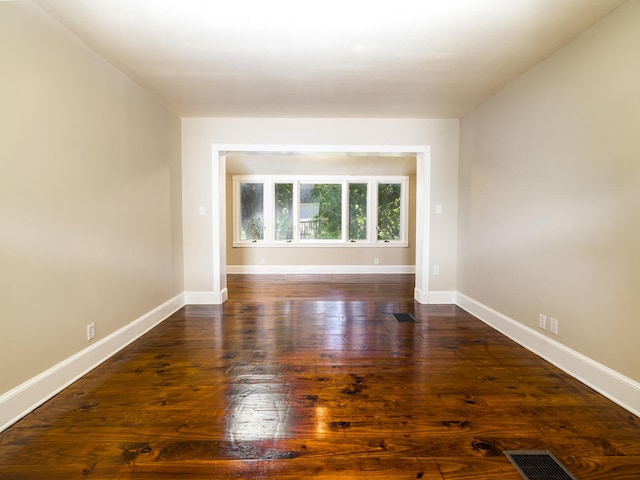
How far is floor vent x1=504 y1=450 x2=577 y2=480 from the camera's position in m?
1.34

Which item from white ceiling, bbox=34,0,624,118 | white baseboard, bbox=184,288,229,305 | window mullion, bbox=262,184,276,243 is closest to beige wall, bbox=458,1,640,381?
white ceiling, bbox=34,0,624,118

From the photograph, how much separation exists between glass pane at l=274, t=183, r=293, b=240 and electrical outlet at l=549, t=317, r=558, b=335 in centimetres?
518

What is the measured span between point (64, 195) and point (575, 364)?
384 cm

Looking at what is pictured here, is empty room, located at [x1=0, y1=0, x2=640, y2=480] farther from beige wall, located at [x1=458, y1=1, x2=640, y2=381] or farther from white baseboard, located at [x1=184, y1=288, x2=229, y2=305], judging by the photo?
white baseboard, located at [x1=184, y1=288, x2=229, y2=305]

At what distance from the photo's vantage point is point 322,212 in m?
6.96

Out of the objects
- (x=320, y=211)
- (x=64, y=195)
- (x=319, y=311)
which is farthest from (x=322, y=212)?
(x=64, y=195)

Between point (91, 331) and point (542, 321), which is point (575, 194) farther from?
point (91, 331)

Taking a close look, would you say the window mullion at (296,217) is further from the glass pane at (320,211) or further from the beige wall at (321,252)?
the beige wall at (321,252)

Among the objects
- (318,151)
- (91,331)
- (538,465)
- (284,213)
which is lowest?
(538,465)

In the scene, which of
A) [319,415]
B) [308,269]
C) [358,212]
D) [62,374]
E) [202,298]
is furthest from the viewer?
[358,212]

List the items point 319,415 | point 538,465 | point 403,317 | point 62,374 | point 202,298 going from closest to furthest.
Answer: point 538,465
point 319,415
point 62,374
point 403,317
point 202,298

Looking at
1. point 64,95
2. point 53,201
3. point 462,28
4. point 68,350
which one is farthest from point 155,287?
point 462,28

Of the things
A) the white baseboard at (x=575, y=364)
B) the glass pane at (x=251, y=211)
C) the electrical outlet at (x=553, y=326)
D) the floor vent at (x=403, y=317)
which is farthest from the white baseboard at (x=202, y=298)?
the electrical outlet at (x=553, y=326)

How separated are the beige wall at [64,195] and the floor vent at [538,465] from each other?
8.86ft
